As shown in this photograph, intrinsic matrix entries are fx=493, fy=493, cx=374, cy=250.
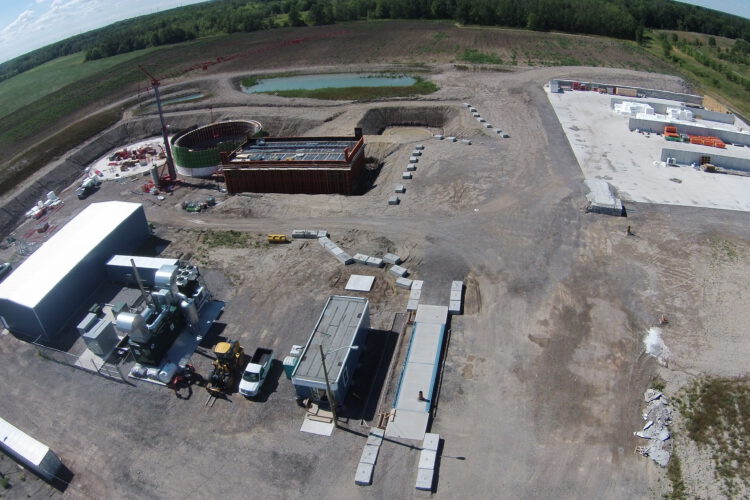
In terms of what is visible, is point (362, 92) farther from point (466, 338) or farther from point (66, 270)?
point (466, 338)

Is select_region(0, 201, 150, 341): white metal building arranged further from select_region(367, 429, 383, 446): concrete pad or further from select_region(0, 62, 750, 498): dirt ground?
select_region(367, 429, 383, 446): concrete pad

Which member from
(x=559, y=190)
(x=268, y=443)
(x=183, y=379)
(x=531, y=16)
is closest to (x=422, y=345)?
(x=268, y=443)

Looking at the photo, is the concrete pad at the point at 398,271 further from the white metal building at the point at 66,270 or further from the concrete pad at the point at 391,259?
the white metal building at the point at 66,270

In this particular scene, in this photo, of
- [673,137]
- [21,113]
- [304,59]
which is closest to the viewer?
[673,137]

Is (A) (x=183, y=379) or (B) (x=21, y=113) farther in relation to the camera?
(B) (x=21, y=113)

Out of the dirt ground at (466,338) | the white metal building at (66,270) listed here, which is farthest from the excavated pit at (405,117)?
the white metal building at (66,270)

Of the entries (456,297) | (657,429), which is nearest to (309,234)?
(456,297)

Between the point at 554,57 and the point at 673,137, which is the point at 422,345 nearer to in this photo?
the point at 673,137
